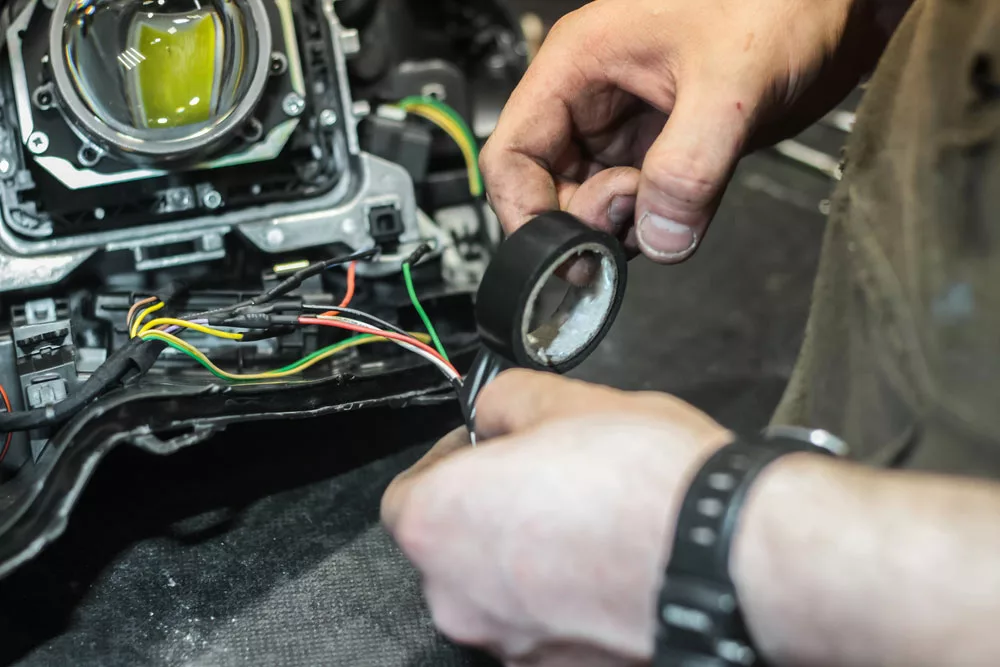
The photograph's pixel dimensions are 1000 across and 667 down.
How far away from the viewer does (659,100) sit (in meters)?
1.04

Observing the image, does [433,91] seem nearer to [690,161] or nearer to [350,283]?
[350,283]

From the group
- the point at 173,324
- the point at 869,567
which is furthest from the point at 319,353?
the point at 869,567

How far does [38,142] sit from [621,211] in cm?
83

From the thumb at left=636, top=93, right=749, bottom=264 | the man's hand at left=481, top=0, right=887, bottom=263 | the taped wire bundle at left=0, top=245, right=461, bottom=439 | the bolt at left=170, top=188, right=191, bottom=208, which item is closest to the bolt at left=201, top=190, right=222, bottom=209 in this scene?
the bolt at left=170, top=188, right=191, bottom=208

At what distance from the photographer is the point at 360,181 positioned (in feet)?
Result: 4.38

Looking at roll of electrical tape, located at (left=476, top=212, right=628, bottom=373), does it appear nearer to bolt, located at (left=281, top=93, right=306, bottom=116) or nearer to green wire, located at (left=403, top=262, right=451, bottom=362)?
green wire, located at (left=403, top=262, right=451, bottom=362)

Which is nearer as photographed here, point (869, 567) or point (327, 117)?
point (869, 567)

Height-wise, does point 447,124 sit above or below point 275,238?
above

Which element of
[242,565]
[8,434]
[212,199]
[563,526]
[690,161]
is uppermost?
[690,161]

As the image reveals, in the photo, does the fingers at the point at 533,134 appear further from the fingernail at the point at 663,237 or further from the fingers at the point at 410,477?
the fingers at the point at 410,477

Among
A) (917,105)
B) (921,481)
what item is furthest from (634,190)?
(917,105)

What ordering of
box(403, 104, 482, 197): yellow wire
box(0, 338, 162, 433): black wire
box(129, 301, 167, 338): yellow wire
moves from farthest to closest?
box(403, 104, 482, 197): yellow wire < box(129, 301, 167, 338): yellow wire < box(0, 338, 162, 433): black wire

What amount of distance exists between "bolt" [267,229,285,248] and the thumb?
23.4 inches

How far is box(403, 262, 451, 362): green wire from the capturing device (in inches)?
46.4
